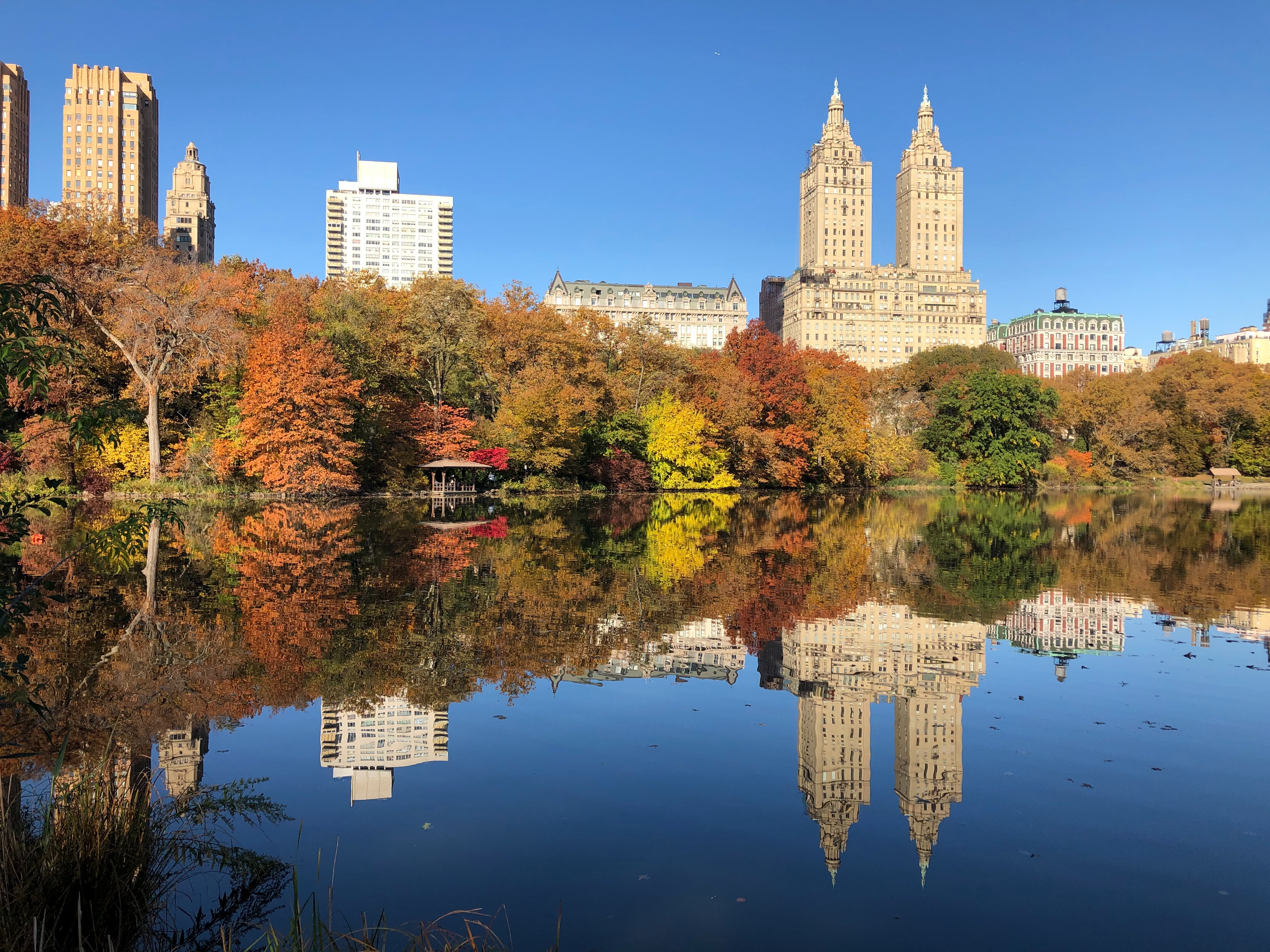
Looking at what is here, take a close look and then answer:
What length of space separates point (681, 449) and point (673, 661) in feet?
126

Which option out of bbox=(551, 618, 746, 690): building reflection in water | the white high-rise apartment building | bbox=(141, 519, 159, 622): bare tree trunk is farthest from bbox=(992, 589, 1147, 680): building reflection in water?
the white high-rise apartment building

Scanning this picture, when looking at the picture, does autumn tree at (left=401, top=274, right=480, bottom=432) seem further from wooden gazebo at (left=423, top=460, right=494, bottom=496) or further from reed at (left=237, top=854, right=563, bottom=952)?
reed at (left=237, top=854, right=563, bottom=952)

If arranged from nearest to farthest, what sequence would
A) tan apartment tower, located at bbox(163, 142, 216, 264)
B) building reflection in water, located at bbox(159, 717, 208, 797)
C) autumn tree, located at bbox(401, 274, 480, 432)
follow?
building reflection in water, located at bbox(159, 717, 208, 797)
autumn tree, located at bbox(401, 274, 480, 432)
tan apartment tower, located at bbox(163, 142, 216, 264)

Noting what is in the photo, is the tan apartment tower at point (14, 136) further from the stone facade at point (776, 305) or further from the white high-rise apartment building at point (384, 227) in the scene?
the stone facade at point (776, 305)

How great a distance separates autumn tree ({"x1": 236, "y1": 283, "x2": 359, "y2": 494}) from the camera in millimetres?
33438

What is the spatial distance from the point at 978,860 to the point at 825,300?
6241 inches

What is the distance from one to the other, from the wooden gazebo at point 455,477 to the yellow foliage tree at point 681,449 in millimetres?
9984

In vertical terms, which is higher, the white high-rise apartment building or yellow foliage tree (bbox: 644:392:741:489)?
the white high-rise apartment building

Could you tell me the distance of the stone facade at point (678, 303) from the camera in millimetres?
149375

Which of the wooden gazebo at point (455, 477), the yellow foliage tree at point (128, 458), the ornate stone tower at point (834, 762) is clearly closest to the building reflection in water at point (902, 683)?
the ornate stone tower at point (834, 762)

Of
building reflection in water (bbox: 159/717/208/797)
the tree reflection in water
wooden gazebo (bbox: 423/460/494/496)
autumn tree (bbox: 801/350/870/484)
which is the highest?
autumn tree (bbox: 801/350/870/484)

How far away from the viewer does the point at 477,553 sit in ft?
59.0

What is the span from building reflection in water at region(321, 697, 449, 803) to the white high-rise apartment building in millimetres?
180559

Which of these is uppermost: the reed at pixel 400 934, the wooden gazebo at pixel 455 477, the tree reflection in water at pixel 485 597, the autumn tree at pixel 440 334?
the autumn tree at pixel 440 334
